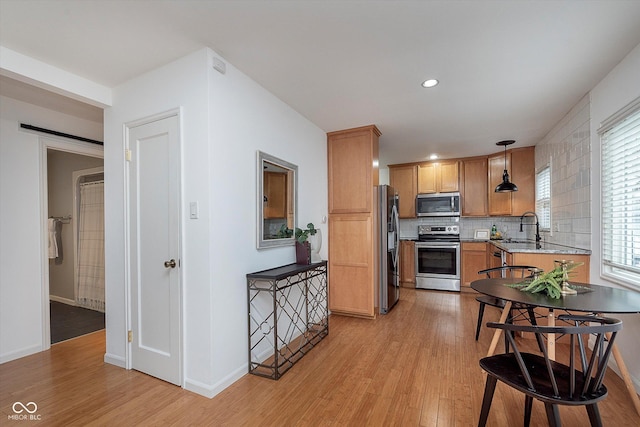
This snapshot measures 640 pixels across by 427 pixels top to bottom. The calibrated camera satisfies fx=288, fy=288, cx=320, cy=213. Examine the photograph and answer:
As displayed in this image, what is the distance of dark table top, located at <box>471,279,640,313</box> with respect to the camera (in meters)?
1.60

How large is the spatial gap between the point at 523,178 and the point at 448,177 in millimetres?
1181

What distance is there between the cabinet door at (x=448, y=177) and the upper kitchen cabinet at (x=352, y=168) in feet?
7.29

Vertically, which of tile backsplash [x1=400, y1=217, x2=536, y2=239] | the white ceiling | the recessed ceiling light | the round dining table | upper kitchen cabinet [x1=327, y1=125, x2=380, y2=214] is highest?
the white ceiling

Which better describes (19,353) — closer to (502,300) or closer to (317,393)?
(317,393)

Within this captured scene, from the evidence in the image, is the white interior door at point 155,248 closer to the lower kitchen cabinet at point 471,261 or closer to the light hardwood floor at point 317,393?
the light hardwood floor at point 317,393

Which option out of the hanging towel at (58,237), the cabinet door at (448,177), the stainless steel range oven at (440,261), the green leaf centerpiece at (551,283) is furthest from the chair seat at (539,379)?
the hanging towel at (58,237)

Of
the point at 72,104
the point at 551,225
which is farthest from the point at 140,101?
the point at 551,225

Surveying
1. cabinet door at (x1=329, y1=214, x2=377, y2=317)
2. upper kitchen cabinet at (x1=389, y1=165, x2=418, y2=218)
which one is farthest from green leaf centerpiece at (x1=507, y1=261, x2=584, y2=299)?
upper kitchen cabinet at (x1=389, y1=165, x2=418, y2=218)

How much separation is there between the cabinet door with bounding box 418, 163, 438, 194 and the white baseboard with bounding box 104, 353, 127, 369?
5.20 m

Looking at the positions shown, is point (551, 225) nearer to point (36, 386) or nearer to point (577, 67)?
point (577, 67)

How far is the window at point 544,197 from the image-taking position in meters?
4.09

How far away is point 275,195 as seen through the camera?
2.84 metres

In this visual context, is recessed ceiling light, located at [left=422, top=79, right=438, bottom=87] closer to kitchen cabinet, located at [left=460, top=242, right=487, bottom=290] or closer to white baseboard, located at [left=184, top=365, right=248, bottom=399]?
white baseboard, located at [left=184, top=365, right=248, bottom=399]

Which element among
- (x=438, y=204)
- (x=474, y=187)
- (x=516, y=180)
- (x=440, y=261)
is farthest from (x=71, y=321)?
(x=516, y=180)
